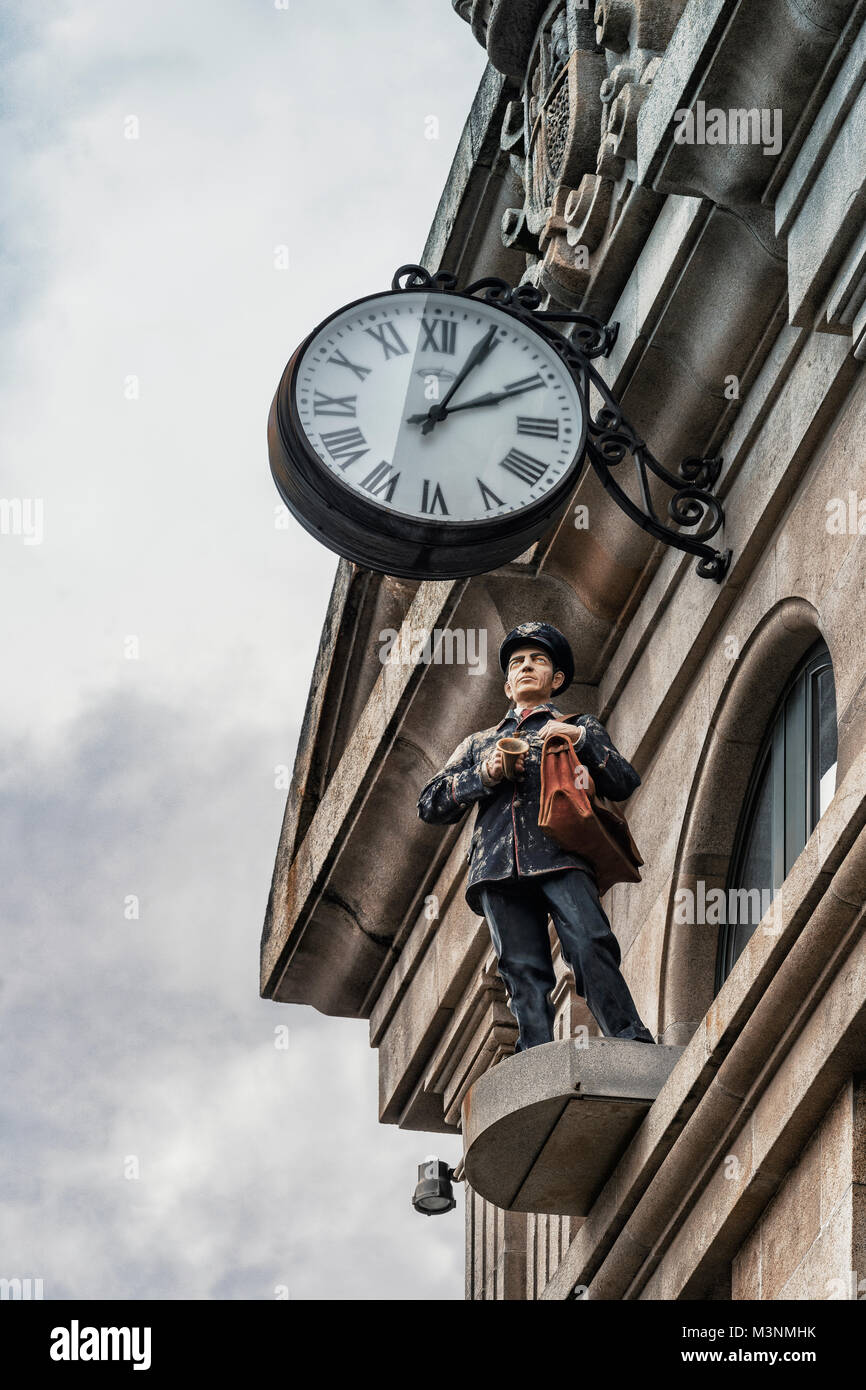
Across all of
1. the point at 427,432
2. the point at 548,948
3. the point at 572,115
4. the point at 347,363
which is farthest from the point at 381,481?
the point at 572,115

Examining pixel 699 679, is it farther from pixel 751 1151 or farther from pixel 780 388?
pixel 751 1151

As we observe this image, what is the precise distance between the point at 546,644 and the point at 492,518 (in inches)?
26.3

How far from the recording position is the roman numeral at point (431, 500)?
12.8m

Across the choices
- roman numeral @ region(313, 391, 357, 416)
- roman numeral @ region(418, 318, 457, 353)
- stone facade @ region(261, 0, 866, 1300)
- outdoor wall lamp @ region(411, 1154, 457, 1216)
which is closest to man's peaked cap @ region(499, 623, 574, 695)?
stone facade @ region(261, 0, 866, 1300)

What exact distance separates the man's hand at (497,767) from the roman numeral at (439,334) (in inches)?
79.2

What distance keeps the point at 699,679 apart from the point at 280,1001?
18.1 ft

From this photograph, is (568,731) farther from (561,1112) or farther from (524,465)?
(561,1112)

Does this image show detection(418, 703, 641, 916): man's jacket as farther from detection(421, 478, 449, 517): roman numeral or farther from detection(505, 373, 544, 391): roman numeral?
detection(505, 373, 544, 391): roman numeral

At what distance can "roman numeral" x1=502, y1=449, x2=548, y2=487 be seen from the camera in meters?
13.0

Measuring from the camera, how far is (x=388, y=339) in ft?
43.8

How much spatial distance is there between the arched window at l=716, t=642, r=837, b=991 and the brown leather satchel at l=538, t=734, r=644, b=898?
80 centimetres

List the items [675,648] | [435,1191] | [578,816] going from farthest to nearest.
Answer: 1. [435,1191]
2. [675,648]
3. [578,816]

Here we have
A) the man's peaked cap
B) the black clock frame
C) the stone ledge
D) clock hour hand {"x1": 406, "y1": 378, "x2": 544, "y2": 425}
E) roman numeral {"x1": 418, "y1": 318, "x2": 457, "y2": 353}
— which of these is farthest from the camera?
roman numeral {"x1": 418, "y1": 318, "x2": 457, "y2": 353}

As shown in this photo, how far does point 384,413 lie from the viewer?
13.1 m
